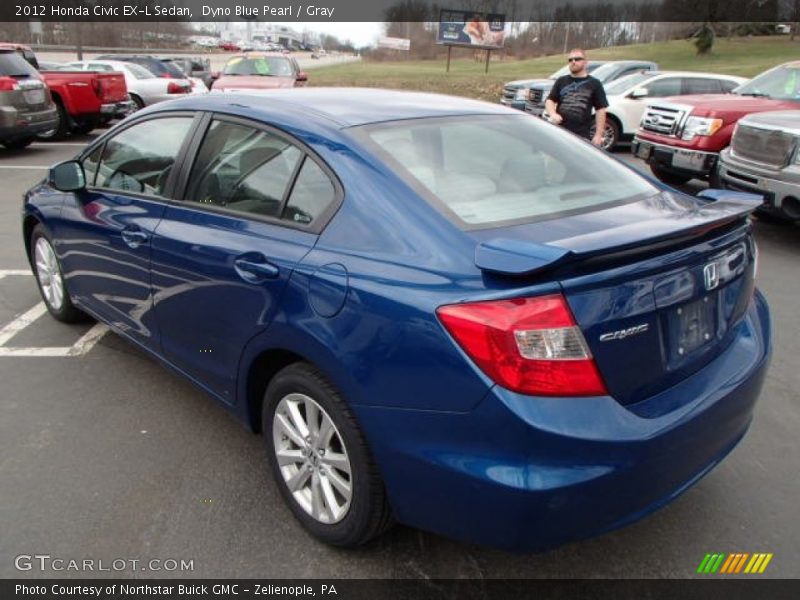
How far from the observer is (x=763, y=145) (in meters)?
6.48

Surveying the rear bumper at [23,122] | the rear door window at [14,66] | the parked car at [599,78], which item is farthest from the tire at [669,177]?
the rear door window at [14,66]

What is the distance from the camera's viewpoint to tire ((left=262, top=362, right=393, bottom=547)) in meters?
2.23

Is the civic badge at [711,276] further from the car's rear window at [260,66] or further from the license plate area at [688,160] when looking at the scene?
the car's rear window at [260,66]

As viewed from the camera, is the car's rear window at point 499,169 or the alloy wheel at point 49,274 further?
the alloy wheel at point 49,274

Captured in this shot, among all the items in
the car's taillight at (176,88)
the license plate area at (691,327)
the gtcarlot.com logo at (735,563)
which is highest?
the license plate area at (691,327)

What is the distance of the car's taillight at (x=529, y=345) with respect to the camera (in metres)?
1.86

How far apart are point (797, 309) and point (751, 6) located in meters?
56.9

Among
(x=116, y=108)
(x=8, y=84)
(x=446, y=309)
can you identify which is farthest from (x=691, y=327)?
(x=116, y=108)

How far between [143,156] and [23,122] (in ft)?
30.1

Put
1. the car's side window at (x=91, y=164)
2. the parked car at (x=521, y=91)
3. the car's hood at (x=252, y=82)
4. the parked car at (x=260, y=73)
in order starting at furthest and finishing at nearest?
the parked car at (x=521, y=91), the parked car at (x=260, y=73), the car's hood at (x=252, y=82), the car's side window at (x=91, y=164)

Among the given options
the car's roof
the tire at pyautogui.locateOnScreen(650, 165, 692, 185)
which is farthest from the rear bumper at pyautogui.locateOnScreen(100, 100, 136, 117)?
the car's roof

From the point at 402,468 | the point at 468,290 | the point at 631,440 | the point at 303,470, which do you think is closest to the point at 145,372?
the point at 303,470

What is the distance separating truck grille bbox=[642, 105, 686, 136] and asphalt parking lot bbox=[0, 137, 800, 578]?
5264 mm

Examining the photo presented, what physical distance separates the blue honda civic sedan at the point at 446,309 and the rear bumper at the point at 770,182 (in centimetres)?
398
